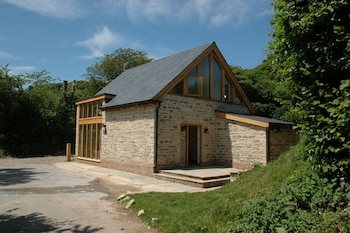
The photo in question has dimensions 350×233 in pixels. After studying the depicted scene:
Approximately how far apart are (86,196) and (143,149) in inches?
205

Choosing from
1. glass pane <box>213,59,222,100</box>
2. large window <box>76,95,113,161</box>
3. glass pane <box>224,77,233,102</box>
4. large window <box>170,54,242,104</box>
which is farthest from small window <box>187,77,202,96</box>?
large window <box>76,95,113,161</box>

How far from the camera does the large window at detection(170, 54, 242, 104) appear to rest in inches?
584

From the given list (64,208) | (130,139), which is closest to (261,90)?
(130,139)

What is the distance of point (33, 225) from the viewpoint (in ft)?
18.7

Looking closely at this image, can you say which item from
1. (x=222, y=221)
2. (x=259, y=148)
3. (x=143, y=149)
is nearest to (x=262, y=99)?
(x=259, y=148)

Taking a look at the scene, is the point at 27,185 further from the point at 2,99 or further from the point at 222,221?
the point at 2,99

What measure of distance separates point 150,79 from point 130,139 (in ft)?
12.5

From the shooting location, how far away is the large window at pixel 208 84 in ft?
48.7

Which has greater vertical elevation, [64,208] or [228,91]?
[228,91]

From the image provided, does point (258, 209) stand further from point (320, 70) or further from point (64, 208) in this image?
point (64, 208)

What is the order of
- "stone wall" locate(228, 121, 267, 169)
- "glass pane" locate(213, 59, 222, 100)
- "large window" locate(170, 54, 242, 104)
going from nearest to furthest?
"stone wall" locate(228, 121, 267, 169)
"large window" locate(170, 54, 242, 104)
"glass pane" locate(213, 59, 222, 100)

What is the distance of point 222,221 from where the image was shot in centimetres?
500

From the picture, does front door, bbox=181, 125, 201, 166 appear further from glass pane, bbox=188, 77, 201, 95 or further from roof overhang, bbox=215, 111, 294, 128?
glass pane, bbox=188, 77, 201, 95

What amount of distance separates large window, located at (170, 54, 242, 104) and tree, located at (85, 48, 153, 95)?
77.6ft
